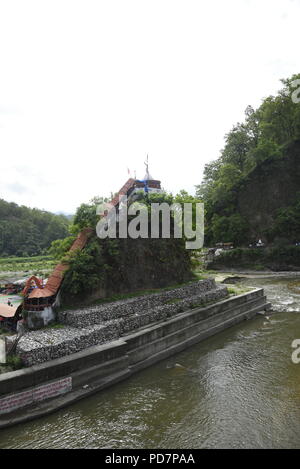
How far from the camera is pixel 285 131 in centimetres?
5684

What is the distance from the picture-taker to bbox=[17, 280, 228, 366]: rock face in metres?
12.0

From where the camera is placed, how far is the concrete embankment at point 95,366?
10.5 m

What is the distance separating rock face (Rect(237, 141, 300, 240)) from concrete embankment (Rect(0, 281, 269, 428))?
121ft

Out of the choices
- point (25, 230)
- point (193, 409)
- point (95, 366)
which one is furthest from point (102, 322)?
point (25, 230)

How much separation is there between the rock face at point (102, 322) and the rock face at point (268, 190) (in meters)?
35.8

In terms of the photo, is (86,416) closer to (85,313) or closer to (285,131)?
(85,313)

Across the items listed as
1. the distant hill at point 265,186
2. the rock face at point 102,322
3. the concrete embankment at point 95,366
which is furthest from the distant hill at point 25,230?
the concrete embankment at point 95,366

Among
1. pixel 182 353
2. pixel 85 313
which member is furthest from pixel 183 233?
pixel 85 313

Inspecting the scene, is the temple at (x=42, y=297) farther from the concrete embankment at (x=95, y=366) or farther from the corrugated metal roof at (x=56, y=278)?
the concrete embankment at (x=95, y=366)

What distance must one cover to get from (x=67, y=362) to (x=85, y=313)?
2.90 m

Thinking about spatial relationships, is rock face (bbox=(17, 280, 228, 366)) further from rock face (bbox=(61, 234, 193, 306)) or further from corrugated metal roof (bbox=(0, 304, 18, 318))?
corrugated metal roof (bbox=(0, 304, 18, 318))

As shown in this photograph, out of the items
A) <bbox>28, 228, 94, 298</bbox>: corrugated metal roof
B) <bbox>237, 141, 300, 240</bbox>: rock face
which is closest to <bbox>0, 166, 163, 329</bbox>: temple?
<bbox>28, 228, 94, 298</bbox>: corrugated metal roof

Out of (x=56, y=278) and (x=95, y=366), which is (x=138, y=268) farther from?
(x=95, y=366)

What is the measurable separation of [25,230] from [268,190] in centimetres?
7582
